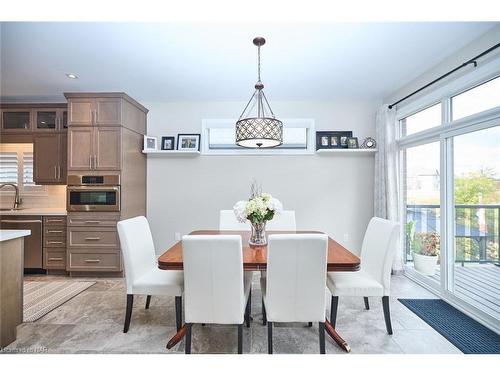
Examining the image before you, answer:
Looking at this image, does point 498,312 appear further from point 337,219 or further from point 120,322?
point 120,322

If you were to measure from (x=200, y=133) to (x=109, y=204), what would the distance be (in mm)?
1777

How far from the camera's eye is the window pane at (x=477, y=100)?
2092mm

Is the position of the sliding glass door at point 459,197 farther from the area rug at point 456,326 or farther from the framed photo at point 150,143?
the framed photo at point 150,143

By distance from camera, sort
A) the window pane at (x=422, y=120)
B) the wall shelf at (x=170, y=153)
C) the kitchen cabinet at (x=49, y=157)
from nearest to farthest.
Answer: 1. the window pane at (x=422, y=120)
2. the kitchen cabinet at (x=49, y=157)
3. the wall shelf at (x=170, y=153)

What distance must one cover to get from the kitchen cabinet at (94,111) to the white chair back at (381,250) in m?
3.48

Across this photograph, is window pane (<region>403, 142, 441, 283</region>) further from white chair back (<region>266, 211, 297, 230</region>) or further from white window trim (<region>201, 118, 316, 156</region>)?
white chair back (<region>266, 211, 297, 230</region>)

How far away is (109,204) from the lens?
316cm

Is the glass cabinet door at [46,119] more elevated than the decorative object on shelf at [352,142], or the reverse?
the glass cabinet door at [46,119]

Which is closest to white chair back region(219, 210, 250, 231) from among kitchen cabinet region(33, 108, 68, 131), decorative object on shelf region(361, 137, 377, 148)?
decorative object on shelf region(361, 137, 377, 148)

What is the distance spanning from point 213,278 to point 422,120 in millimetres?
3366

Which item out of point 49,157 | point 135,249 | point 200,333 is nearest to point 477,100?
point 200,333

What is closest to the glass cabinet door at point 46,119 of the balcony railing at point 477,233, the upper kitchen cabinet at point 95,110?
the upper kitchen cabinet at point 95,110

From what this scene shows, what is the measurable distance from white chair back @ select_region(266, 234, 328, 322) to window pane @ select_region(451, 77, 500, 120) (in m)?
2.18

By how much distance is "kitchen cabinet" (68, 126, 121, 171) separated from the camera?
3170 millimetres
